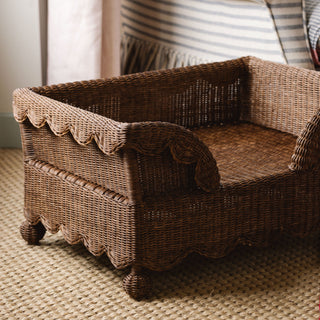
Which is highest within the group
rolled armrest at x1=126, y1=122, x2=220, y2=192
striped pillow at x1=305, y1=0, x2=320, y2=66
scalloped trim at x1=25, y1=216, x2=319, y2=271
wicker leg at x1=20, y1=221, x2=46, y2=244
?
striped pillow at x1=305, y1=0, x2=320, y2=66

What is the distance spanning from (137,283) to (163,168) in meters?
0.24

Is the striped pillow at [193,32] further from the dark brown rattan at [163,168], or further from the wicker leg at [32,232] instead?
the wicker leg at [32,232]

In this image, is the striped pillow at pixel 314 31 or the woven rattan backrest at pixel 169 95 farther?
the striped pillow at pixel 314 31

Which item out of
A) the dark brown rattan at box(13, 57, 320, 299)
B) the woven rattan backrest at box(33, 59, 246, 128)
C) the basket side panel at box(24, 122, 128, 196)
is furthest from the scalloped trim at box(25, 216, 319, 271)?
the woven rattan backrest at box(33, 59, 246, 128)

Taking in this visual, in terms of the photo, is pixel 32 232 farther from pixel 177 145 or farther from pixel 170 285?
pixel 177 145

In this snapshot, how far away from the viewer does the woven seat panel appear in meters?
1.45

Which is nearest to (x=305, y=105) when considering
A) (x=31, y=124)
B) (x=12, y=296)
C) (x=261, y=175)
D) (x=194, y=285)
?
(x=261, y=175)

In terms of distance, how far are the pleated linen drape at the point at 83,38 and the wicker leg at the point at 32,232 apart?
666 millimetres

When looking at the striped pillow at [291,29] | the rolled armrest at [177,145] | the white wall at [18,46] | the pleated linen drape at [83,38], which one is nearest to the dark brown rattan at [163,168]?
the rolled armrest at [177,145]

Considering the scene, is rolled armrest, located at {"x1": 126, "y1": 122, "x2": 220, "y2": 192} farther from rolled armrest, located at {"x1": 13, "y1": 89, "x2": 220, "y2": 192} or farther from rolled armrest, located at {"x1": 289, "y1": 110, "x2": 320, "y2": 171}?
rolled armrest, located at {"x1": 289, "y1": 110, "x2": 320, "y2": 171}

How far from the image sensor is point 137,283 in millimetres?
1311

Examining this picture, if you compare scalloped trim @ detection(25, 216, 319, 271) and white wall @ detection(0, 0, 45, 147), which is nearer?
scalloped trim @ detection(25, 216, 319, 271)

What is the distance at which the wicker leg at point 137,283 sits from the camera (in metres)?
1.31

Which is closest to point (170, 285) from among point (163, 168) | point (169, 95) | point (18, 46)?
point (163, 168)
